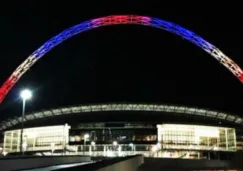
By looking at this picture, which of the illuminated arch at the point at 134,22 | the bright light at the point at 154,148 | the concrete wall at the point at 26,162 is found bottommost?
the concrete wall at the point at 26,162

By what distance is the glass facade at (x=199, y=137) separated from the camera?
117812 mm

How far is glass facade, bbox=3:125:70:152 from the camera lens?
120688 millimetres

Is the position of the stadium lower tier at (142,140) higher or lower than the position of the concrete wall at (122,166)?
higher

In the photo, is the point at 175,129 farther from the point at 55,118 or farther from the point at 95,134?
the point at 55,118

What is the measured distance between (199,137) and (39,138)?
145ft

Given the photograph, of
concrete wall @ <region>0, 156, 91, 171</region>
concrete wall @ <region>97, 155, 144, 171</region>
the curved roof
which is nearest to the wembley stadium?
the curved roof

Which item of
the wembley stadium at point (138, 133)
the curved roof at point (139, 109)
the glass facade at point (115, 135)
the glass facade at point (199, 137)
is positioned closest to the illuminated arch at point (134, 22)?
the wembley stadium at point (138, 133)

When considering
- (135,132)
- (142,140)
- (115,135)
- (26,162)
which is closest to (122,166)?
(26,162)

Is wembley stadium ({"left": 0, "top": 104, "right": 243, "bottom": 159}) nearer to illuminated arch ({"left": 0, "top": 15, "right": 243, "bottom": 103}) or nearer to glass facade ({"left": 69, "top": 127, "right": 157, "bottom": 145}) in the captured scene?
glass facade ({"left": 69, "top": 127, "right": 157, "bottom": 145})

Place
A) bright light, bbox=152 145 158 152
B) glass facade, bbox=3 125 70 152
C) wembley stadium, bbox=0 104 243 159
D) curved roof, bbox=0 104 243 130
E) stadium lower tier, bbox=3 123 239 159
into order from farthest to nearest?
curved roof, bbox=0 104 243 130 < glass facade, bbox=3 125 70 152 < wembley stadium, bbox=0 104 243 159 < stadium lower tier, bbox=3 123 239 159 < bright light, bbox=152 145 158 152

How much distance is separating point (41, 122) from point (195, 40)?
180 ft

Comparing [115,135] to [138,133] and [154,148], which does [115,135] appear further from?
[154,148]

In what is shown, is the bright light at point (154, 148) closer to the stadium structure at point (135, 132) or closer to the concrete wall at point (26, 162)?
the stadium structure at point (135, 132)

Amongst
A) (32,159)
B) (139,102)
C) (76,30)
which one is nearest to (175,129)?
(139,102)
